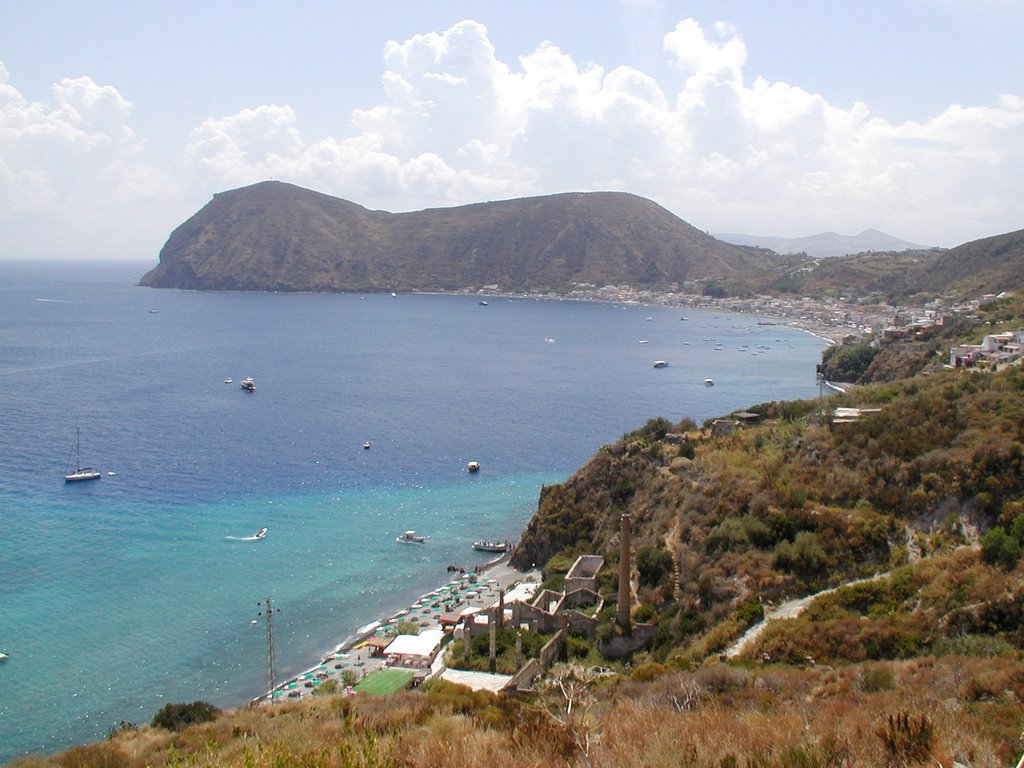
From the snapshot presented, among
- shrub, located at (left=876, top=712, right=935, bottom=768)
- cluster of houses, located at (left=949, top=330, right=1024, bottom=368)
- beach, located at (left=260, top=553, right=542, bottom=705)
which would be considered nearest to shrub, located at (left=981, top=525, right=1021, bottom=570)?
shrub, located at (left=876, top=712, right=935, bottom=768)

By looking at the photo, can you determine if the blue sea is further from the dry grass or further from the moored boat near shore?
the dry grass

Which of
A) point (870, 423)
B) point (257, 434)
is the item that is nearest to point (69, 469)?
point (257, 434)

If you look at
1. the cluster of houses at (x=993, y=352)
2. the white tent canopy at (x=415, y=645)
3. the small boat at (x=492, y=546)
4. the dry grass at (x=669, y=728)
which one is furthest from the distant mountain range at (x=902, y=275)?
the dry grass at (x=669, y=728)

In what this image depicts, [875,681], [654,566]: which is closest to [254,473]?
[654,566]

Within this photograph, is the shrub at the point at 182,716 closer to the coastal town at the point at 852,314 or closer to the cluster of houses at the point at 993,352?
the coastal town at the point at 852,314

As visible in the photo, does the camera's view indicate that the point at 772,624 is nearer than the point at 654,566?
Yes

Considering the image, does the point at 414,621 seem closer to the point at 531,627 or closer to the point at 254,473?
the point at 531,627
